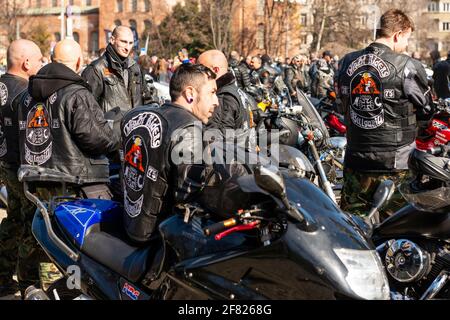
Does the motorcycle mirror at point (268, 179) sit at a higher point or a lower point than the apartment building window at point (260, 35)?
lower

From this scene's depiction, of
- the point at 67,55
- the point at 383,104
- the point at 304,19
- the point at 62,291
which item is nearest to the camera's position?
the point at 62,291

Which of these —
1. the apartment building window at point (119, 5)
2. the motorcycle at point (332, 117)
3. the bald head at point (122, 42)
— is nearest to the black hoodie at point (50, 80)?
the bald head at point (122, 42)

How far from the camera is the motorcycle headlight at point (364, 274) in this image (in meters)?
2.63

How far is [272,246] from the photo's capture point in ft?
8.79

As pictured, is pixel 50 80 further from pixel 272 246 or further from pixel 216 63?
pixel 272 246

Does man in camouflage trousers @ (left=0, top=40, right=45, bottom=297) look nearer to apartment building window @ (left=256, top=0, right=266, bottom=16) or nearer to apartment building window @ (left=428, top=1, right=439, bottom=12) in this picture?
apartment building window @ (left=256, top=0, right=266, bottom=16)

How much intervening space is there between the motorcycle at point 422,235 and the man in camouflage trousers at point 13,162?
9.63 feet

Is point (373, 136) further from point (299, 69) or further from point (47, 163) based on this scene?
point (299, 69)

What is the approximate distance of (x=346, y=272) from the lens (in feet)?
8.61

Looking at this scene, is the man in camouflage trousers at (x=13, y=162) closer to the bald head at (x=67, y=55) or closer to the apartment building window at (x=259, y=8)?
the bald head at (x=67, y=55)

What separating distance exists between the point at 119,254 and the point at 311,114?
3.40m

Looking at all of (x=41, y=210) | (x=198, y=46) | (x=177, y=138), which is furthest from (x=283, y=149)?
(x=198, y=46)

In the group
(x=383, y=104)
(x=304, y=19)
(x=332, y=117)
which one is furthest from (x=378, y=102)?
(x=304, y=19)

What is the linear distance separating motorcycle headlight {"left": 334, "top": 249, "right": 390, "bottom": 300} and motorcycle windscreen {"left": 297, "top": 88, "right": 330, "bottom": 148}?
3.72 m
